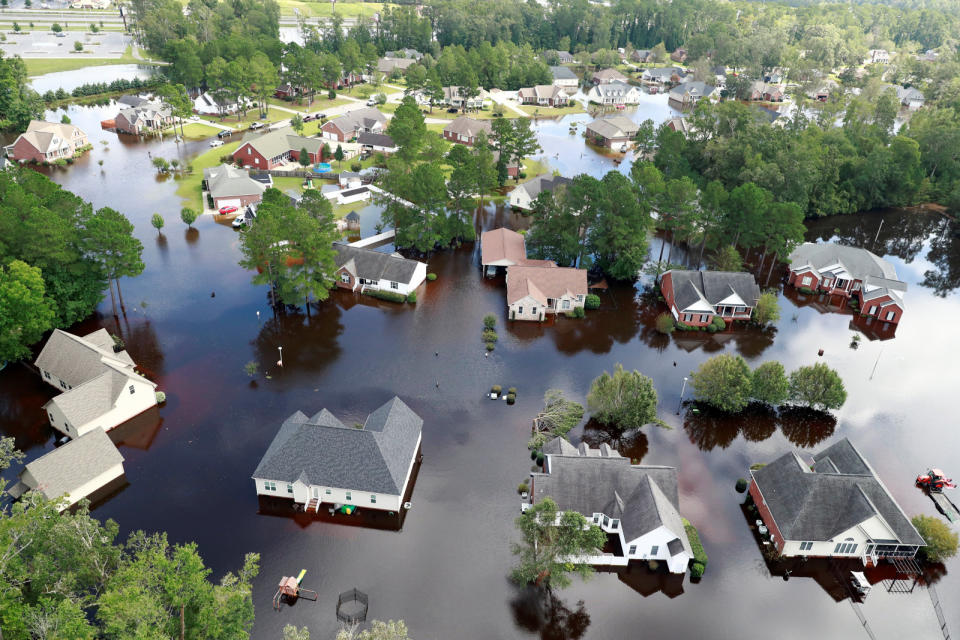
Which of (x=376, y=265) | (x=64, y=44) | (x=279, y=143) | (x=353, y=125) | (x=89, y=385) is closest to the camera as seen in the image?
(x=89, y=385)

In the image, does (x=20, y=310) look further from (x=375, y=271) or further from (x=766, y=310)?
(x=766, y=310)

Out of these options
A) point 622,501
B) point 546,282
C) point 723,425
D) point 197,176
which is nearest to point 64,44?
point 197,176

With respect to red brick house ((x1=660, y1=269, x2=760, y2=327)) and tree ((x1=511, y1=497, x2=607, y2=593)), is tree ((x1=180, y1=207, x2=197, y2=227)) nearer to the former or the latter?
red brick house ((x1=660, y1=269, x2=760, y2=327))

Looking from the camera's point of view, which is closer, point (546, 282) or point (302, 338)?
point (302, 338)

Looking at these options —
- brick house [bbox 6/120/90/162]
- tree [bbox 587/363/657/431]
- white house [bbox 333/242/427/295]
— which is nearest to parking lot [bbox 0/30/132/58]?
brick house [bbox 6/120/90/162]

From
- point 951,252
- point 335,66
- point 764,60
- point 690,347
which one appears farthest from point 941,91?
point 335,66
